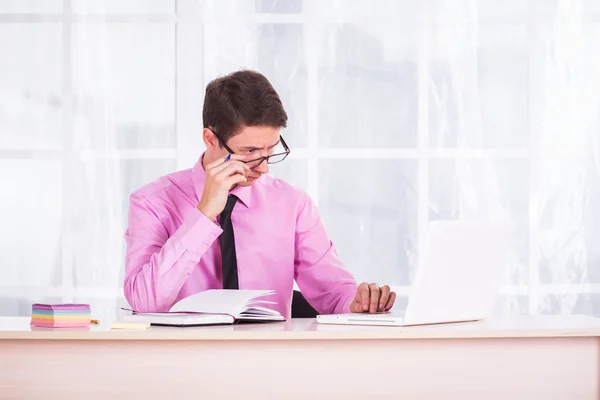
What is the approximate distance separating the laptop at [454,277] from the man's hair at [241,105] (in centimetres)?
A: 64

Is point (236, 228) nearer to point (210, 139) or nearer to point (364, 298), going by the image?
point (210, 139)

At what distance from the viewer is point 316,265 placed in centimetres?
252

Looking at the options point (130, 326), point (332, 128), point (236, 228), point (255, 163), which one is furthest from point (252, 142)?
point (332, 128)

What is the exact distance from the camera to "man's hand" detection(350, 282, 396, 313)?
2043 millimetres

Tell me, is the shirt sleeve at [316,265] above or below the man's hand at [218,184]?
below

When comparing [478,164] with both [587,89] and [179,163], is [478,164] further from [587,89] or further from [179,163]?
[179,163]

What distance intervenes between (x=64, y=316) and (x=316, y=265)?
36.3 inches

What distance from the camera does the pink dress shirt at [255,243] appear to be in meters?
2.30

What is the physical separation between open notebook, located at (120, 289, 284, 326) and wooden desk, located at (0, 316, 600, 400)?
0.24ft

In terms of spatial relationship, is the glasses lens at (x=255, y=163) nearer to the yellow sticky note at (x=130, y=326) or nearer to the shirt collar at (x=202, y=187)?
the shirt collar at (x=202, y=187)

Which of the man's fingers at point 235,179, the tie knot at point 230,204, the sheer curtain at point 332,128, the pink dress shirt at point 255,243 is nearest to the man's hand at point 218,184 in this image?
the man's fingers at point 235,179

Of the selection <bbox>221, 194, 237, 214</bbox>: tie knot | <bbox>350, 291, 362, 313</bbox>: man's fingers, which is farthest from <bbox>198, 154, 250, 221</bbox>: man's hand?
<bbox>350, 291, 362, 313</bbox>: man's fingers

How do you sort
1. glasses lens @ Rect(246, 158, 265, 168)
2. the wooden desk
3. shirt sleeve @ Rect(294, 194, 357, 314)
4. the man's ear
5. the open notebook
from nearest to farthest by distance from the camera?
1. the wooden desk
2. the open notebook
3. glasses lens @ Rect(246, 158, 265, 168)
4. the man's ear
5. shirt sleeve @ Rect(294, 194, 357, 314)

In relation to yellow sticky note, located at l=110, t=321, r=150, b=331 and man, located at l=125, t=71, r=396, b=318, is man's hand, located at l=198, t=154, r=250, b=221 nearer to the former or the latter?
man, located at l=125, t=71, r=396, b=318
